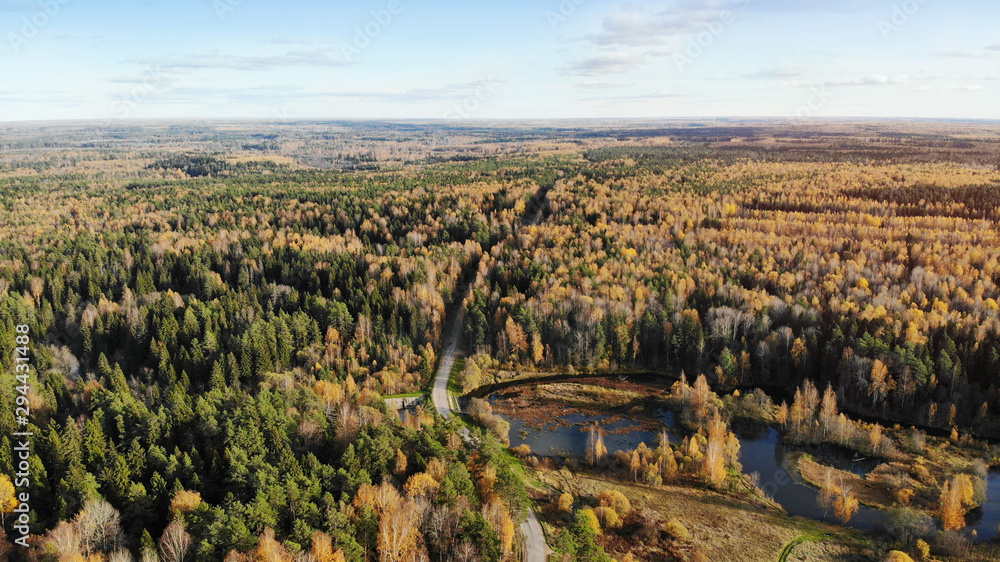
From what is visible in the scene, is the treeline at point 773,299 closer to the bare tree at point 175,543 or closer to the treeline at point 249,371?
the treeline at point 249,371

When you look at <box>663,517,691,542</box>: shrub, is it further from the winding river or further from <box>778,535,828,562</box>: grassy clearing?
the winding river

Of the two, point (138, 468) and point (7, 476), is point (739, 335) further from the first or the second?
point (7, 476)

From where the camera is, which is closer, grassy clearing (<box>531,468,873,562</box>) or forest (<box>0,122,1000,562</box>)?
forest (<box>0,122,1000,562</box>)

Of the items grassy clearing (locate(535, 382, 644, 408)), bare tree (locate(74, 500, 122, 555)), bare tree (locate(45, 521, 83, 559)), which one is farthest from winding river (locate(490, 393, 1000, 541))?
bare tree (locate(45, 521, 83, 559))

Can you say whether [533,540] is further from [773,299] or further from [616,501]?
[773,299]

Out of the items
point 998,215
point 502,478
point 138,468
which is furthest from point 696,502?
point 998,215

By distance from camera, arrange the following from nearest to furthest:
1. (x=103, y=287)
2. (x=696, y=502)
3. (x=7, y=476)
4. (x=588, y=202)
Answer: (x=7, y=476) → (x=696, y=502) → (x=103, y=287) → (x=588, y=202)

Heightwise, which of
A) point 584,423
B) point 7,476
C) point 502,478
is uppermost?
point 7,476
